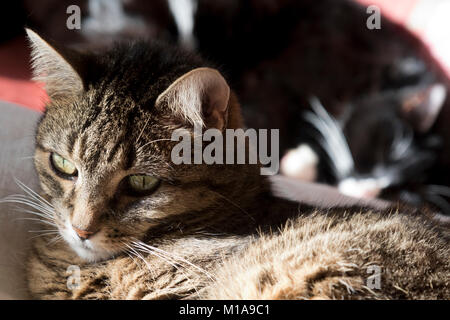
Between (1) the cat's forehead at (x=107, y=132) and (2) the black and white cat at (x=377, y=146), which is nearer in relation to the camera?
(1) the cat's forehead at (x=107, y=132)

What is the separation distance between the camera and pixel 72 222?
0.93 meters

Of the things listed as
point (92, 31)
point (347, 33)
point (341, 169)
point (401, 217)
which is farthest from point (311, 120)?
point (401, 217)

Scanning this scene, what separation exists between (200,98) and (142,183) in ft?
0.67

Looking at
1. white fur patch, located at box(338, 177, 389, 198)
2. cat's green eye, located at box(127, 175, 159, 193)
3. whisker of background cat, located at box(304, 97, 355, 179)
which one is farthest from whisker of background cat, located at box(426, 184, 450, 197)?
cat's green eye, located at box(127, 175, 159, 193)

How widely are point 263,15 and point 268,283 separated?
69.5 inches

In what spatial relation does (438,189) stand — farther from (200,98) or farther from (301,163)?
(200,98)

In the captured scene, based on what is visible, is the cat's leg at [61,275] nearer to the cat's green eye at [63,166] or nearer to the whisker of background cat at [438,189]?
the cat's green eye at [63,166]

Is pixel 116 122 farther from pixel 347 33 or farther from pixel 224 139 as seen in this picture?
pixel 347 33

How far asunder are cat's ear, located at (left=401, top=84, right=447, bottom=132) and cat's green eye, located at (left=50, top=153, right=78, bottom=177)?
71.9 inches

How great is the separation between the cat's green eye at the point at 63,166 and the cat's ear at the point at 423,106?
1826mm

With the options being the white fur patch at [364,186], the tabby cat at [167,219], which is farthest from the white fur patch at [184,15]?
the tabby cat at [167,219]

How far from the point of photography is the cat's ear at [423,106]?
233 centimetres

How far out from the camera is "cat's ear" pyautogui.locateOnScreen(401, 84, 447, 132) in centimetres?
233

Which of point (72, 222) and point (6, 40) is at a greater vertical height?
point (6, 40)
